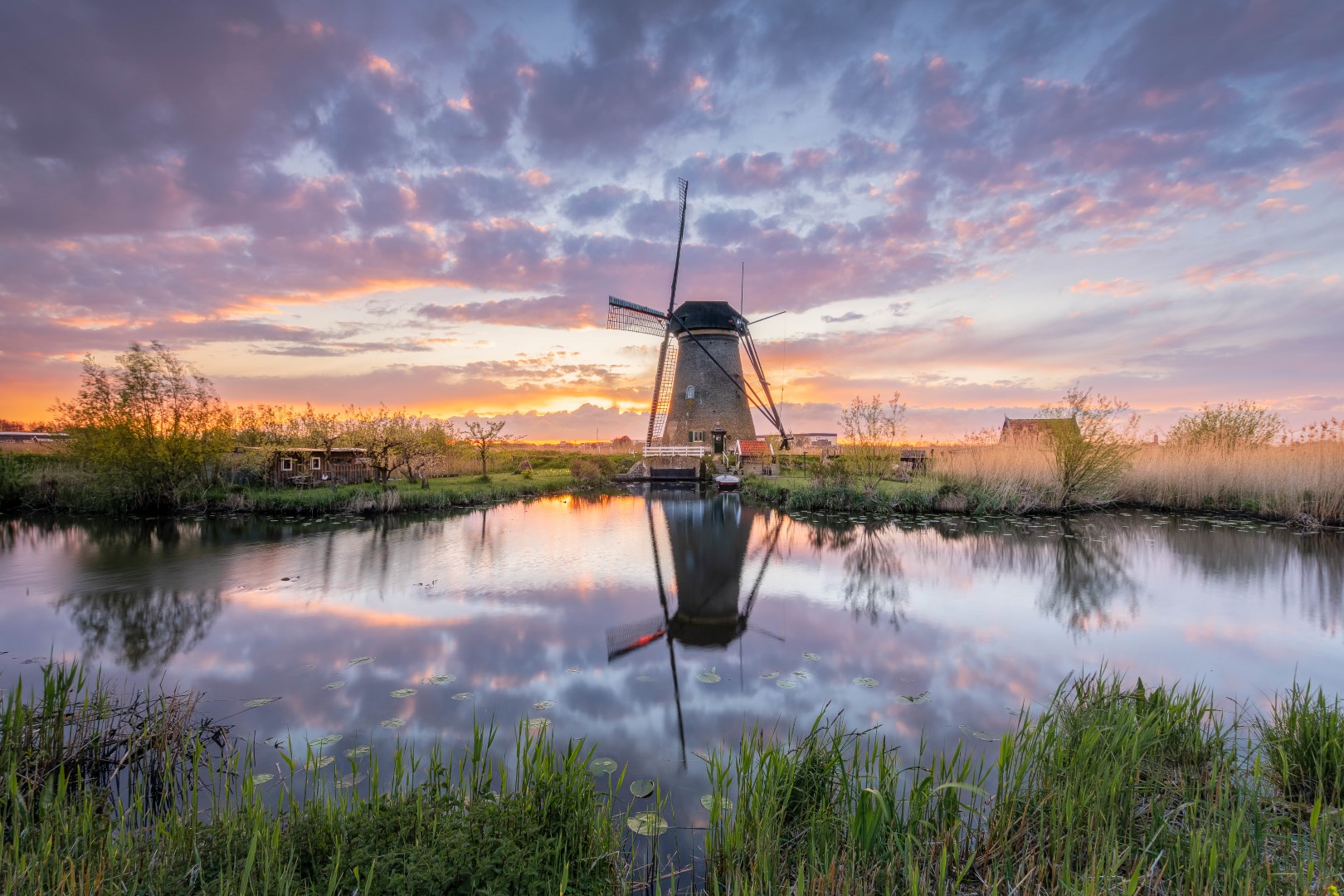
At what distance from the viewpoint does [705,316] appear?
27812mm

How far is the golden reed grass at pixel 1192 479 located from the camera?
1147 centimetres

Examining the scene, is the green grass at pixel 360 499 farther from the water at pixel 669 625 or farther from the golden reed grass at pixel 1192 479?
the golden reed grass at pixel 1192 479

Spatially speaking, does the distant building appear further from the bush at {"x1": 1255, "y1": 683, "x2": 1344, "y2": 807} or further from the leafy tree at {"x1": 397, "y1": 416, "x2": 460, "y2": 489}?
the leafy tree at {"x1": 397, "y1": 416, "x2": 460, "y2": 489}

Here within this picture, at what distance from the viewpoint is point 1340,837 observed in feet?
7.34

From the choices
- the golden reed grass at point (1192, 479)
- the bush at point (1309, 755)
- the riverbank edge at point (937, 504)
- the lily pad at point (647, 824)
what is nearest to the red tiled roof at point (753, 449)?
the riverbank edge at point (937, 504)

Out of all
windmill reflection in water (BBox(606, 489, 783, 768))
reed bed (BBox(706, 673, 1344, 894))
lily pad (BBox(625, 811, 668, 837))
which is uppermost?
reed bed (BBox(706, 673, 1344, 894))

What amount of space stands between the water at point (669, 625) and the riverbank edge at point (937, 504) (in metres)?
2.71

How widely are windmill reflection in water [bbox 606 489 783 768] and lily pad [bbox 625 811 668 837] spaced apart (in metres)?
0.64

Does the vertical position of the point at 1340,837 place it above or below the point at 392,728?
above

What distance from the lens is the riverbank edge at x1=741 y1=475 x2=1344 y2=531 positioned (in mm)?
14273

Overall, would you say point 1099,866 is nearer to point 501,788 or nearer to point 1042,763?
point 1042,763

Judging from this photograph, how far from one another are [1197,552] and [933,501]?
5.89 m

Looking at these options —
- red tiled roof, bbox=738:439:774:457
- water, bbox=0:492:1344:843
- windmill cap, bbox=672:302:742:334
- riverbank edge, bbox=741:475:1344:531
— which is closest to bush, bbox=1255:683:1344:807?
water, bbox=0:492:1344:843

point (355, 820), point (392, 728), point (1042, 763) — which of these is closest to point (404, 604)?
point (392, 728)
